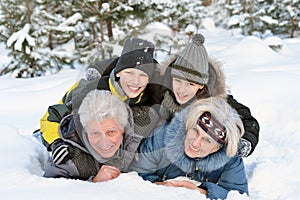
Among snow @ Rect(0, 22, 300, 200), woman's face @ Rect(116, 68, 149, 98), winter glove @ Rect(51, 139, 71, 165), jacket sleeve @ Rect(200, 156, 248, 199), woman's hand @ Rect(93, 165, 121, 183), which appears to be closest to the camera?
snow @ Rect(0, 22, 300, 200)

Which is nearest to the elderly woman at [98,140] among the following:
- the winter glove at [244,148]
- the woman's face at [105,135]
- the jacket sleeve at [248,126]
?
the woman's face at [105,135]

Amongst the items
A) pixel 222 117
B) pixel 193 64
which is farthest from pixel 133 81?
pixel 222 117

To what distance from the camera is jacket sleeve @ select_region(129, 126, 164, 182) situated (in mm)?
2021

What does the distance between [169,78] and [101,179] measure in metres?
0.92

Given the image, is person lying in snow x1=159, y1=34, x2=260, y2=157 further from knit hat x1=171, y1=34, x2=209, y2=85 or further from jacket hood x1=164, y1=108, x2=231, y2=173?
jacket hood x1=164, y1=108, x2=231, y2=173

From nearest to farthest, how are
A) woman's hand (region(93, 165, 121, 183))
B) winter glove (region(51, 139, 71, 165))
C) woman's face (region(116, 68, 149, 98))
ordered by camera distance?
woman's hand (region(93, 165, 121, 183)), winter glove (region(51, 139, 71, 165)), woman's face (region(116, 68, 149, 98))

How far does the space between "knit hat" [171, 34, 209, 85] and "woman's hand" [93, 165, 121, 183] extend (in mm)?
801

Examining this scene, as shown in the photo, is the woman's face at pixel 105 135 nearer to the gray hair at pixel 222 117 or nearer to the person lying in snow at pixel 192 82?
the gray hair at pixel 222 117

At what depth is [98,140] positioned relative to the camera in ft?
5.97

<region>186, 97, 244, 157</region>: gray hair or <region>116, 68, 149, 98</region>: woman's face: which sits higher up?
<region>116, 68, 149, 98</region>: woman's face

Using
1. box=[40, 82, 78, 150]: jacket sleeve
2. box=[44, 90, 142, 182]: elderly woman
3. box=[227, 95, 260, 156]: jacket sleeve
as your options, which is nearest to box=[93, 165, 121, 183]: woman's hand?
box=[44, 90, 142, 182]: elderly woman

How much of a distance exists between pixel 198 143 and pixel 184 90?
48 cm

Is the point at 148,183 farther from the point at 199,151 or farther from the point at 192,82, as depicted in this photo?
the point at 192,82

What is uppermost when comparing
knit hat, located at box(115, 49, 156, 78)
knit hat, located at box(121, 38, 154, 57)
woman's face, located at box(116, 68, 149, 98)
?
knit hat, located at box(121, 38, 154, 57)
